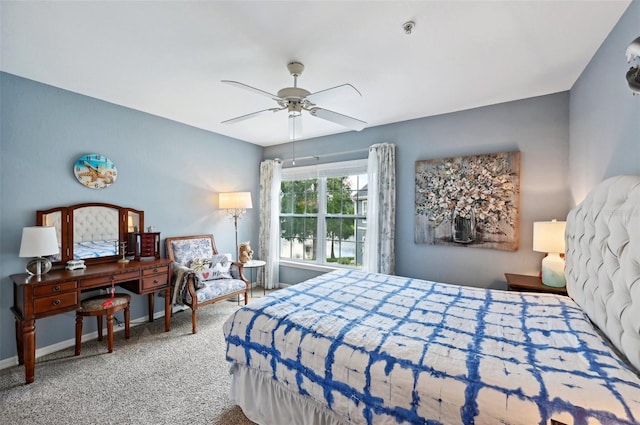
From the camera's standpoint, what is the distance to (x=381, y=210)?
3715mm

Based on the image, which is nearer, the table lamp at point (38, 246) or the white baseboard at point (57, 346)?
the table lamp at point (38, 246)

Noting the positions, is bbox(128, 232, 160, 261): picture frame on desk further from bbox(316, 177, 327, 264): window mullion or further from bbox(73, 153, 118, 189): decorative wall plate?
bbox(316, 177, 327, 264): window mullion


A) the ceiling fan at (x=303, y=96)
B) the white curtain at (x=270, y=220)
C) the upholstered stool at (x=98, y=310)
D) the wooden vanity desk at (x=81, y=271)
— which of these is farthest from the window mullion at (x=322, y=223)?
the upholstered stool at (x=98, y=310)

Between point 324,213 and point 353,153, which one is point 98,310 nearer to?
point 324,213

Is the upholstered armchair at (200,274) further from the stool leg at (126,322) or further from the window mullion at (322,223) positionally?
the window mullion at (322,223)

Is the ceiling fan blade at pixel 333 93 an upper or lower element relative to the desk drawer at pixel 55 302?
upper

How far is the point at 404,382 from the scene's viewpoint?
1226 millimetres

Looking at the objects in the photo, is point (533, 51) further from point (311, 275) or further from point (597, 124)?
point (311, 275)

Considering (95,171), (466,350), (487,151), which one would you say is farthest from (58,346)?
(487,151)

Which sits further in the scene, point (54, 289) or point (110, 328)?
point (110, 328)

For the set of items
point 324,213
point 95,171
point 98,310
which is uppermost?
point 95,171

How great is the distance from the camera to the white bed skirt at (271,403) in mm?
1515

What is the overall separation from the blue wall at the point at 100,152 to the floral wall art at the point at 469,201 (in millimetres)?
2983

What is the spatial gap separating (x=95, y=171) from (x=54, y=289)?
129 centimetres
